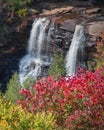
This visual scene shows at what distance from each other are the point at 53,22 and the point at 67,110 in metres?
22.4

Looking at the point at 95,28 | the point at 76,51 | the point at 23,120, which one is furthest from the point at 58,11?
the point at 23,120

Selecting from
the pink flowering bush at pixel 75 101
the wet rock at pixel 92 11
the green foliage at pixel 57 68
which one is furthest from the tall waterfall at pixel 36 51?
the pink flowering bush at pixel 75 101

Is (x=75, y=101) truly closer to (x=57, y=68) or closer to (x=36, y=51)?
(x=57, y=68)

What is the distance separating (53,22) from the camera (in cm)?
3328

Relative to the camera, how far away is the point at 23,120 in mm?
10078

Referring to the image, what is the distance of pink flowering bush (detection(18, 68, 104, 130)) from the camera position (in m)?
11.2

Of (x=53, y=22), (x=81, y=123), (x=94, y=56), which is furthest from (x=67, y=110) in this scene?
(x=53, y=22)

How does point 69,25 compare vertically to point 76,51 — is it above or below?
above

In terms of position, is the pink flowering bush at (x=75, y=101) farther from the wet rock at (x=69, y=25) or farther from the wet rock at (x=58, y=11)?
the wet rock at (x=58, y=11)

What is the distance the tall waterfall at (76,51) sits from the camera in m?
31.0

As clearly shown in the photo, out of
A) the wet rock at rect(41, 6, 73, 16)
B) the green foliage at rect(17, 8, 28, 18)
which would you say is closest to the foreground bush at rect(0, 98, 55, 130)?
the wet rock at rect(41, 6, 73, 16)

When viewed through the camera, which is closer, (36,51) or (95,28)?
(95,28)

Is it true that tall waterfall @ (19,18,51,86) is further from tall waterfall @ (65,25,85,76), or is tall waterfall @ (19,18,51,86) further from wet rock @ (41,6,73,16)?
tall waterfall @ (65,25,85,76)

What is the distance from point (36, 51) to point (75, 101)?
23471 mm
